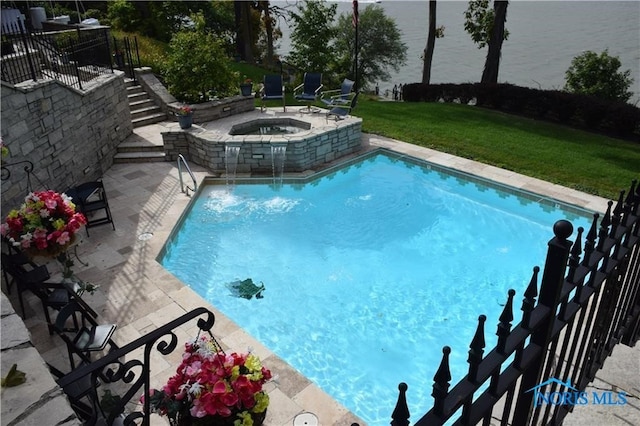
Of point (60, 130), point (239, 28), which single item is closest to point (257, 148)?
point (60, 130)

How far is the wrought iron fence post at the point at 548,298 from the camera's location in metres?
1.63

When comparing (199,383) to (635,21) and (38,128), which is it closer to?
(38,128)

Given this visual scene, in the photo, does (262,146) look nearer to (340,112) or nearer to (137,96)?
(340,112)

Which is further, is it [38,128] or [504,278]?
[38,128]

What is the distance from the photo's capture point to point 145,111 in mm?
12734

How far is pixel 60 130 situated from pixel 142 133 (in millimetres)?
3741

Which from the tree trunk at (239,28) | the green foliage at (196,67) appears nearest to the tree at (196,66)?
the green foliage at (196,67)

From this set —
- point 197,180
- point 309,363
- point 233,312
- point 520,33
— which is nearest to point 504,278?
point 309,363

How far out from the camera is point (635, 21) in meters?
52.4

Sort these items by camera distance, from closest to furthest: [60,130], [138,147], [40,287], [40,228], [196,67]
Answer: [40,287], [40,228], [60,130], [138,147], [196,67]

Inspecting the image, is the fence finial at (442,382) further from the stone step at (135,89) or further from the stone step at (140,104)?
the stone step at (135,89)

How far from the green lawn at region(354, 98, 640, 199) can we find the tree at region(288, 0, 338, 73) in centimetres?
421

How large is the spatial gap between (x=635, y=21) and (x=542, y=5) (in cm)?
2360

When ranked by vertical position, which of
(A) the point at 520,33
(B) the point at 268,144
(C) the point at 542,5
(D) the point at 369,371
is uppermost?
(C) the point at 542,5
